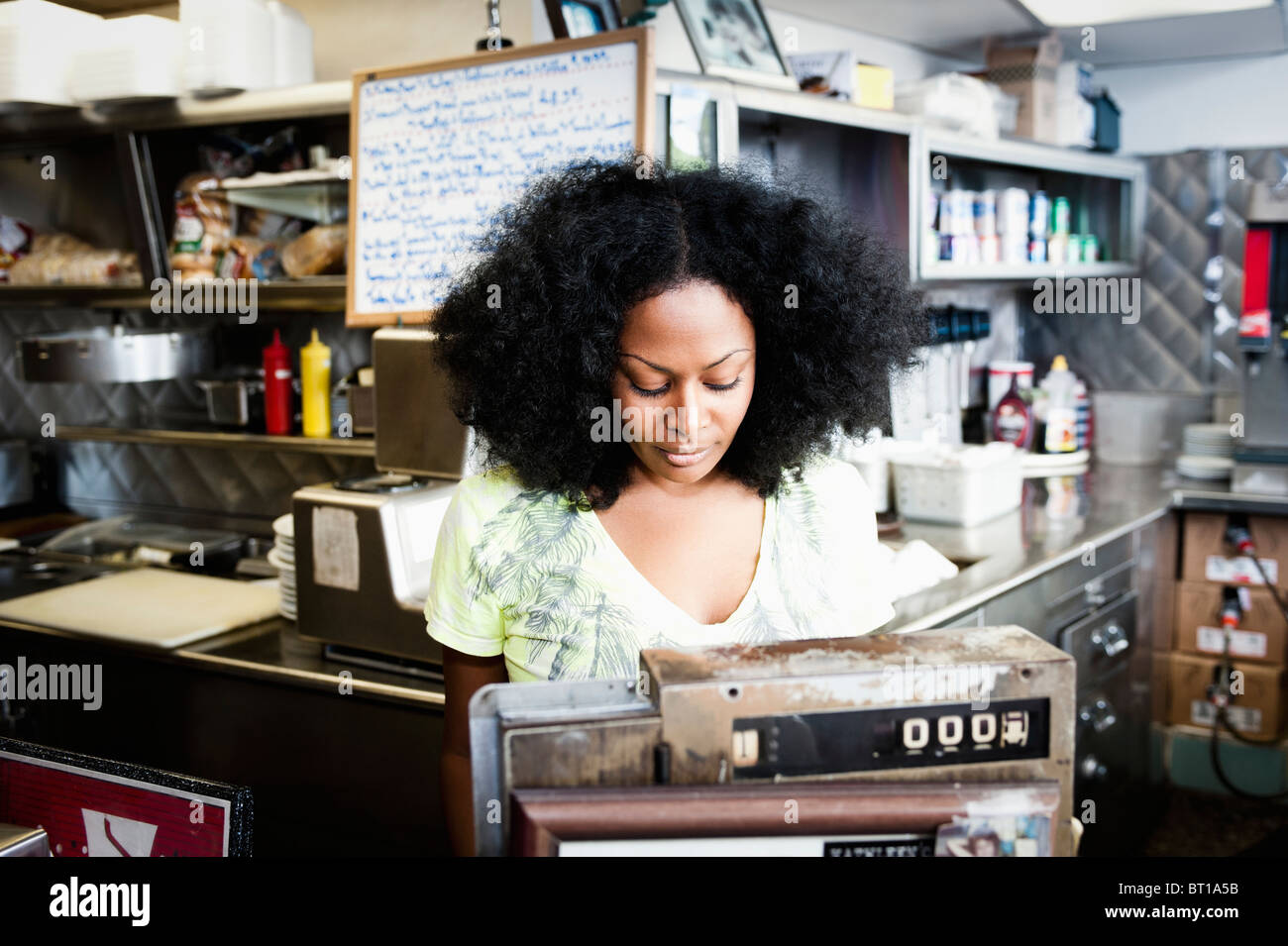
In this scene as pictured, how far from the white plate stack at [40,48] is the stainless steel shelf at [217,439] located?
838mm

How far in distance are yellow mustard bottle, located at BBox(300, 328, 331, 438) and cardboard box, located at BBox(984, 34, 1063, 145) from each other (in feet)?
7.88

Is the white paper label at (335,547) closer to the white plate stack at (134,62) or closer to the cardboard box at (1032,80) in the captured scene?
the white plate stack at (134,62)

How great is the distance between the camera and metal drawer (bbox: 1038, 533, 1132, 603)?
2754mm

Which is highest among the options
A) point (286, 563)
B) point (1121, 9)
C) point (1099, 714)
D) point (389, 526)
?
point (1121, 9)

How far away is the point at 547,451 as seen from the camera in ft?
4.18

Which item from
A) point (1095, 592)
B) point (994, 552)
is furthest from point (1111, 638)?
point (994, 552)

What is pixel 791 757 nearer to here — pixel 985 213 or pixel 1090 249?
pixel 985 213

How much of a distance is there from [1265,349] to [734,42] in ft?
7.06

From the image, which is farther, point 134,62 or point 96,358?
point 134,62

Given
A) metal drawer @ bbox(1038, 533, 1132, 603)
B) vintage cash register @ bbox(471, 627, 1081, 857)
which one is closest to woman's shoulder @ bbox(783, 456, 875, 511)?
vintage cash register @ bbox(471, 627, 1081, 857)

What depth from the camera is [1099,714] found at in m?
3.03
